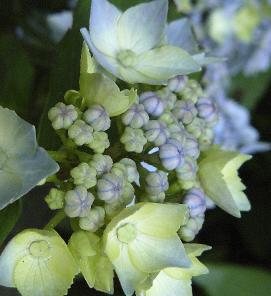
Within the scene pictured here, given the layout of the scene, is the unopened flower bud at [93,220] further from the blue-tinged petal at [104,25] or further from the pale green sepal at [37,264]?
the blue-tinged petal at [104,25]

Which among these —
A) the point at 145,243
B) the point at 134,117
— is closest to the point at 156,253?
the point at 145,243

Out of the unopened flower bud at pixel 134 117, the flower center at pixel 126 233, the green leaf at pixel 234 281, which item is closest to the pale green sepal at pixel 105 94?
the unopened flower bud at pixel 134 117

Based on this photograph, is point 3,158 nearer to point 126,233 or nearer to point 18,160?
point 18,160

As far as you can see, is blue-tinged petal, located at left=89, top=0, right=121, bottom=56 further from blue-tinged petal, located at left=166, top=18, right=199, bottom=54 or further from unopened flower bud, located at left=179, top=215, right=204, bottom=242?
unopened flower bud, located at left=179, top=215, right=204, bottom=242

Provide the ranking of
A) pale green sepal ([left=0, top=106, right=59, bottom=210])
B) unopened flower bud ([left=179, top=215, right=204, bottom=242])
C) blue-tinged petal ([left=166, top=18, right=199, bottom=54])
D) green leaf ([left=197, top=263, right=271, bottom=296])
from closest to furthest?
pale green sepal ([left=0, top=106, right=59, bottom=210])
unopened flower bud ([left=179, top=215, right=204, bottom=242])
blue-tinged petal ([left=166, top=18, right=199, bottom=54])
green leaf ([left=197, top=263, right=271, bottom=296])

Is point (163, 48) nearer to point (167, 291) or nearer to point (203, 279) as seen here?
point (167, 291)

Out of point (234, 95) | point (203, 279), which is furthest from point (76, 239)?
point (234, 95)

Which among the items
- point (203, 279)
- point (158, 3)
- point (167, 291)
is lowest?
point (203, 279)

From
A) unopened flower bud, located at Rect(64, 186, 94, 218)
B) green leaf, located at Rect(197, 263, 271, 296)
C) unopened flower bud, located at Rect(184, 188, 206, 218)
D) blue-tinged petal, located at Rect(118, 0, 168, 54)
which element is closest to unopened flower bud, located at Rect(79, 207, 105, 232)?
unopened flower bud, located at Rect(64, 186, 94, 218)
